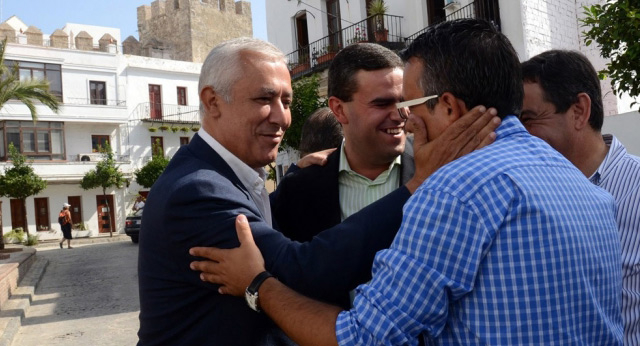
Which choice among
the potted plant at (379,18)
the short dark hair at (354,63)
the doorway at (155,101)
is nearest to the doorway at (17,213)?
the doorway at (155,101)

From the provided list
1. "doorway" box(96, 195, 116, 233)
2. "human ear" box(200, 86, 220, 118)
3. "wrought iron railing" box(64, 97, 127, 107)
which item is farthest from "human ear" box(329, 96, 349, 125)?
"wrought iron railing" box(64, 97, 127, 107)

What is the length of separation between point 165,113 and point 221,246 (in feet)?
135

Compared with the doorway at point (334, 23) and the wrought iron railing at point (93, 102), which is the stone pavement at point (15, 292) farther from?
the wrought iron railing at point (93, 102)

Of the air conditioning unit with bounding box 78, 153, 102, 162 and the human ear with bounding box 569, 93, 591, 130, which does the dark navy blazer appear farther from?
the air conditioning unit with bounding box 78, 153, 102, 162

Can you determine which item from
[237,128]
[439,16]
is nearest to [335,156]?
[237,128]

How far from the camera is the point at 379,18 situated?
15.4 m

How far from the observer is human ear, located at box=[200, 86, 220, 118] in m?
2.32

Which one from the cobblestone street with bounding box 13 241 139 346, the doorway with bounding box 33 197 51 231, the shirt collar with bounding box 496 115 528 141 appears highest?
the shirt collar with bounding box 496 115 528 141

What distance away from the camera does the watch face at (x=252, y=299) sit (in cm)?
182

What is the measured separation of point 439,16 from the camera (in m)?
15.3

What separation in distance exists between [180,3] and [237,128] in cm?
5243

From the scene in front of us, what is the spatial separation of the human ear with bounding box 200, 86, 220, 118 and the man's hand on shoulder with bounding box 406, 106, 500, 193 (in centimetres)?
79

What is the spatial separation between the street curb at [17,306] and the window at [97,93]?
24919 millimetres

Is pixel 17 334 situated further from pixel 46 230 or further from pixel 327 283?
pixel 46 230
